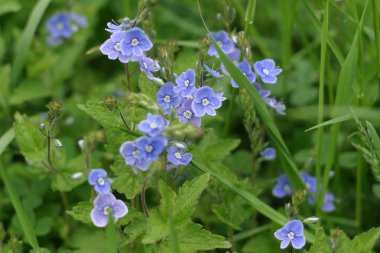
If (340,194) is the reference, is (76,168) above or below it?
above

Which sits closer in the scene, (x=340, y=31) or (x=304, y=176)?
(x=304, y=176)

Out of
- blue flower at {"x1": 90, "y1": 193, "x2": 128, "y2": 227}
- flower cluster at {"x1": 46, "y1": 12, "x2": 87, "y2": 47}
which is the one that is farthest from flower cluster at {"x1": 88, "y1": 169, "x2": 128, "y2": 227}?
flower cluster at {"x1": 46, "y1": 12, "x2": 87, "y2": 47}

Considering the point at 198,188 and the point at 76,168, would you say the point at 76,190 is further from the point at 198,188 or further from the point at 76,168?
the point at 198,188

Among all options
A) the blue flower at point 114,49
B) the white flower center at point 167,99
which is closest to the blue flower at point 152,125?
the white flower center at point 167,99

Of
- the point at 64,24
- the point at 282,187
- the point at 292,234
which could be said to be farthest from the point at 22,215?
the point at 64,24

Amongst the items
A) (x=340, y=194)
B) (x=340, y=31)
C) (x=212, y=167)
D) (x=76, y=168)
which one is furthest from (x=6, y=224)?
(x=340, y=31)

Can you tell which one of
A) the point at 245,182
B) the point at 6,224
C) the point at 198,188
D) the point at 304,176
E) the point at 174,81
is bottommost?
the point at 6,224
